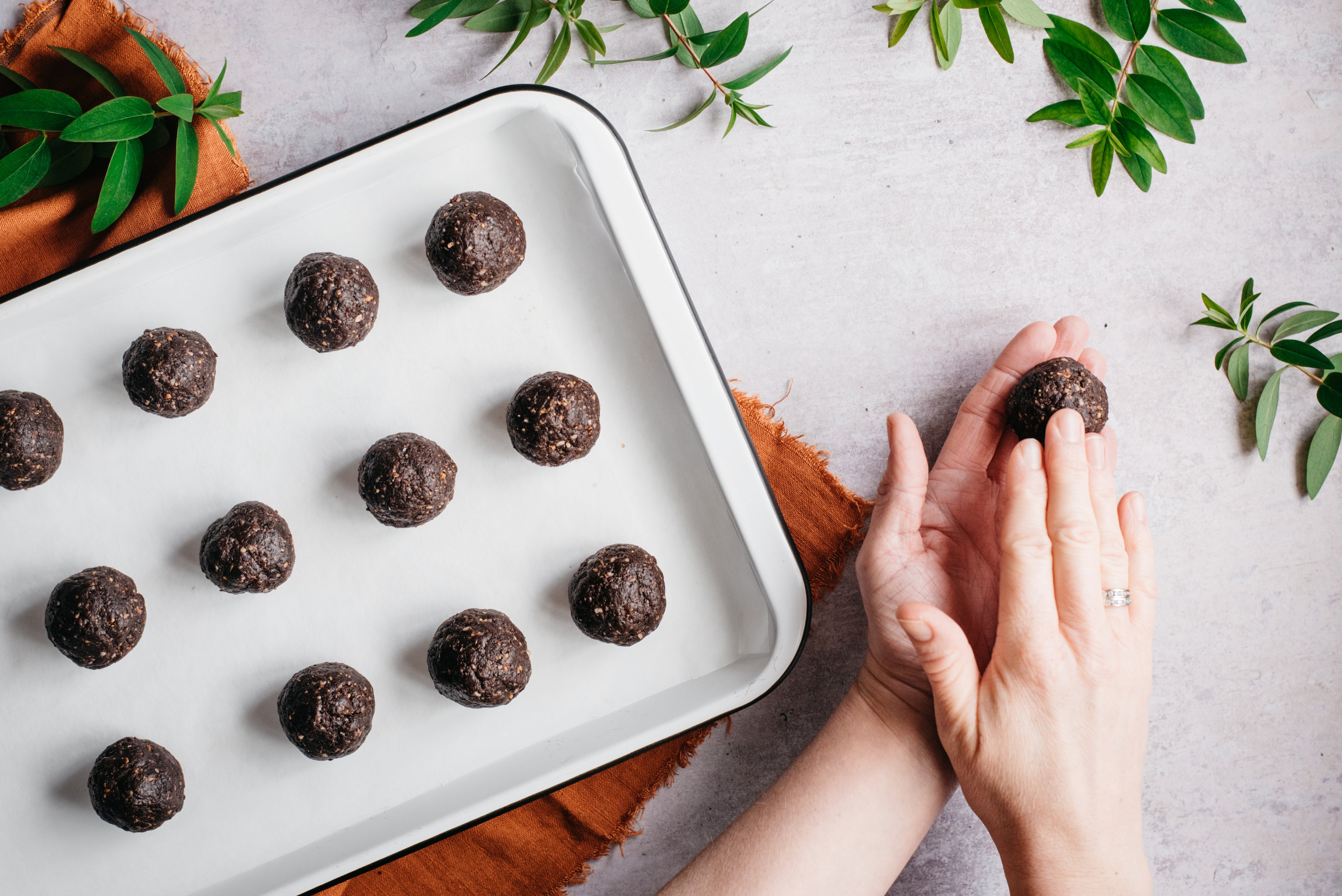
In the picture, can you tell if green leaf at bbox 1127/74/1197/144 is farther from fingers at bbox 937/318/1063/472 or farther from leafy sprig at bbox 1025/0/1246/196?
fingers at bbox 937/318/1063/472

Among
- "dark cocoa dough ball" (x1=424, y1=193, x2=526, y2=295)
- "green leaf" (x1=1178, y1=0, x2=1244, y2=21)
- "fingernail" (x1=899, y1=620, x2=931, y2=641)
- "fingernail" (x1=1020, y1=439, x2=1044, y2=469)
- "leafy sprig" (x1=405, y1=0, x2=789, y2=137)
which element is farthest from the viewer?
"green leaf" (x1=1178, y1=0, x2=1244, y2=21)

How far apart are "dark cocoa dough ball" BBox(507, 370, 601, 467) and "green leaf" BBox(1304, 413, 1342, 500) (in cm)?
194

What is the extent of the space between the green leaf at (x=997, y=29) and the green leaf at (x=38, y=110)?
219cm

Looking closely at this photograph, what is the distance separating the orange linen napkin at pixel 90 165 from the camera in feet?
6.38

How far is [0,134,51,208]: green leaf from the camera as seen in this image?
1812 millimetres

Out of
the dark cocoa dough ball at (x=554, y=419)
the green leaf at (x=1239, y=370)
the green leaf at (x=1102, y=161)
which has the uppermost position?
the dark cocoa dough ball at (x=554, y=419)

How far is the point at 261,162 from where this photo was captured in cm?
205

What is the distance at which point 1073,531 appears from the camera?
1.66 metres

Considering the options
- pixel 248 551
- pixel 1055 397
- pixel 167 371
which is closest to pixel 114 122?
pixel 167 371

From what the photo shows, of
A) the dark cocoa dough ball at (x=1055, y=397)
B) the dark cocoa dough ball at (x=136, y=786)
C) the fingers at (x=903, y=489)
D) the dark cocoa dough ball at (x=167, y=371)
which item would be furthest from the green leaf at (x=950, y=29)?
the dark cocoa dough ball at (x=136, y=786)

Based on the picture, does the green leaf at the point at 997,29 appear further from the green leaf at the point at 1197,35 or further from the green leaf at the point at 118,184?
the green leaf at the point at 118,184

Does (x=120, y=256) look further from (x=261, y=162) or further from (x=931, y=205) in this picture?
(x=931, y=205)

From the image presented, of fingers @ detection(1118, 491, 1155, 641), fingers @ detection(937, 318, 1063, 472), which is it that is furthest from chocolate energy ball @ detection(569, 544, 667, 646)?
fingers @ detection(1118, 491, 1155, 641)

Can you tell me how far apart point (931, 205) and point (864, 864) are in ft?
5.46
